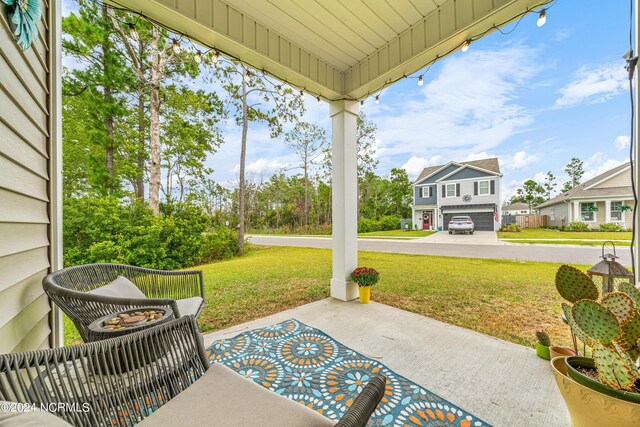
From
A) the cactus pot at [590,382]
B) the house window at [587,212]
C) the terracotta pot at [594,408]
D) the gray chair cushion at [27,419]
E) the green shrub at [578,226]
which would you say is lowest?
the terracotta pot at [594,408]

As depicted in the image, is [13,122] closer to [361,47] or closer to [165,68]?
[361,47]

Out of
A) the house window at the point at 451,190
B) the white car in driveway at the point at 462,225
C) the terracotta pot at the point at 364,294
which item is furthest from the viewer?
the house window at the point at 451,190

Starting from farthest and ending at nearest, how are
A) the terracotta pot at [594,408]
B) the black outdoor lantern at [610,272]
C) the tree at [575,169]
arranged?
the tree at [575,169] < the black outdoor lantern at [610,272] < the terracotta pot at [594,408]

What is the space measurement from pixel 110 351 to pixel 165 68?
5900mm

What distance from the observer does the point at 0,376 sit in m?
0.63

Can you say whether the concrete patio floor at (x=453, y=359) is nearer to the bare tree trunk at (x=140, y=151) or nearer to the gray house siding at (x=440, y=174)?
the bare tree trunk at (x=140, y=151)

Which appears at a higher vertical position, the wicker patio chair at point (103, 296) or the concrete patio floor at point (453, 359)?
the wicker patio chair at point (103, 296)

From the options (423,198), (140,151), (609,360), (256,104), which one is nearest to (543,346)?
(609,360)

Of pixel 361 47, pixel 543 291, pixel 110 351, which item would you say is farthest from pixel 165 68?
pixel 543 291

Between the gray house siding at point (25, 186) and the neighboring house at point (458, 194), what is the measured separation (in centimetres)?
1345

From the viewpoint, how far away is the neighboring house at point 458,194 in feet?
38.1

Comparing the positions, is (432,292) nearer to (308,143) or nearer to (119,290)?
(119,290)

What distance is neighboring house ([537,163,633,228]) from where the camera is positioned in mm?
1979

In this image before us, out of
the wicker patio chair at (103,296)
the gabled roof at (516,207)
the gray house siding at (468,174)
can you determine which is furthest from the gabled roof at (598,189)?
the gabled roof at (516,207)
